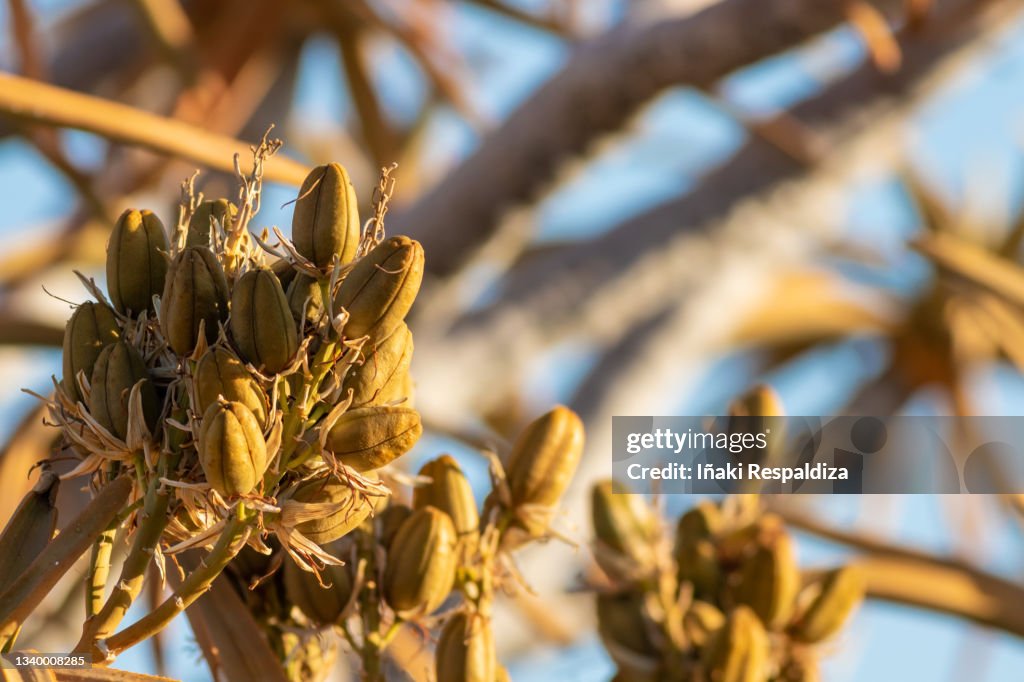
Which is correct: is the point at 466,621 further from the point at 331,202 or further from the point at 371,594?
the point at 331,202

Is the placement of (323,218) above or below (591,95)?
below

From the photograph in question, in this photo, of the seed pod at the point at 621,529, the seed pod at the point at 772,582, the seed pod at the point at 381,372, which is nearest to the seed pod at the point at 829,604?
the seed pod at the point at 772,582

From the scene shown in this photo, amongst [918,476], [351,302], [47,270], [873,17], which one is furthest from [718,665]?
[47,270]

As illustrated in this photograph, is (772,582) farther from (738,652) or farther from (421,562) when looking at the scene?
(421,562)

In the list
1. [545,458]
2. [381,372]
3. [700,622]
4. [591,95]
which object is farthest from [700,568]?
[591,95]

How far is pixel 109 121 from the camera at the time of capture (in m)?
1.02

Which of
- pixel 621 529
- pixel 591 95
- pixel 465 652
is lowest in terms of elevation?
pixel 465 652

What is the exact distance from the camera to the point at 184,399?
1.78 ft

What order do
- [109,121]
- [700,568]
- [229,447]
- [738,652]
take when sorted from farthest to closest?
[109,121] → [700,568] → [738,652] → [229,447]

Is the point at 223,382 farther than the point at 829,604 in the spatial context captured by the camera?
No

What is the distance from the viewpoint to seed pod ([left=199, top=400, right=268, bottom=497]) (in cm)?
50

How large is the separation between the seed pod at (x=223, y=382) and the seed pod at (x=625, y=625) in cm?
41

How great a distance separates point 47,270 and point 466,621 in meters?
1.95

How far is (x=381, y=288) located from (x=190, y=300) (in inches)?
3.3
